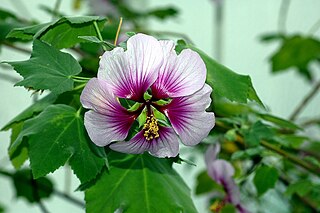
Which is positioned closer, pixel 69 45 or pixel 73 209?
pixel 69 45

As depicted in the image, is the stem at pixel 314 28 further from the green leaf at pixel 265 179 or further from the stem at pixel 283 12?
the green leaf at pixel 265 179

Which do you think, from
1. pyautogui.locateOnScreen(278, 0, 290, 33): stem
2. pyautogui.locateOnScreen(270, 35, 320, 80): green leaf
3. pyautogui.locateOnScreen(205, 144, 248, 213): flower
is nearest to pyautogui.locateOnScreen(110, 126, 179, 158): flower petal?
pyautogui.locateOnScreen(205, 144, 248, 213): flower

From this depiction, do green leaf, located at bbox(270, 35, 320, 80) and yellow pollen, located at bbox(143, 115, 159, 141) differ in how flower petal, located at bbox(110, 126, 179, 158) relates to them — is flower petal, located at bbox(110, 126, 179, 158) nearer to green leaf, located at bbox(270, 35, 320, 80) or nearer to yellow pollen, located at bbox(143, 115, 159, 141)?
yellow pollen, located at bbox(143, 115, 159, 141)

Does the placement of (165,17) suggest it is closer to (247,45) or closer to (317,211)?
(317,211)

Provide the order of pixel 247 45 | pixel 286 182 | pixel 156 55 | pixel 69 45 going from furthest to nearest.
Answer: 1. pixel 247 45
2. pixel 286 182
3. pixel 69 45
4. pixel 156 55

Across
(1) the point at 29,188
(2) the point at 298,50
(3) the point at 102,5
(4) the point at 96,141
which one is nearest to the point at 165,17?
(3) the point at 102,5

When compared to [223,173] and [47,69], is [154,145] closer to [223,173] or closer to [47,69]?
[47,69]


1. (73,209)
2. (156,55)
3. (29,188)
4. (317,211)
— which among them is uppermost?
(156,55)

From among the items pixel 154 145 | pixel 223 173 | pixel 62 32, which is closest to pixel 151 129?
pixel 154 145
